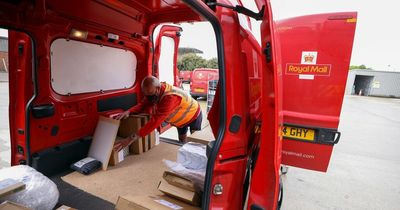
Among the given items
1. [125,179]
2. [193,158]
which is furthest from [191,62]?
[193,158]

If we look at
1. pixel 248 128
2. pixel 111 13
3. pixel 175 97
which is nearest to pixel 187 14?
pixel 111 13

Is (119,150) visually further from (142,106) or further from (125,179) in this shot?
(142,106)

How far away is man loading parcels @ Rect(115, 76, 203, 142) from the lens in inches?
104

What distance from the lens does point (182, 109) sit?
3156 millimetres

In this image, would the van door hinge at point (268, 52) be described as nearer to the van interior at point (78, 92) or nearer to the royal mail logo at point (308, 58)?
the royal mail logo at point (308, 58)

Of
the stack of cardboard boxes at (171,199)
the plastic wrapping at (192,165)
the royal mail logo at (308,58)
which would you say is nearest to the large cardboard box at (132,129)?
the plastic wrapping at (192,165)

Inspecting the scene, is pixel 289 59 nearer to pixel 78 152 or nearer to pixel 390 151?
pixel 78 152

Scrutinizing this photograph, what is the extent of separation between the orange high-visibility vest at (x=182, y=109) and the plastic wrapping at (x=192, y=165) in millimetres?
1159

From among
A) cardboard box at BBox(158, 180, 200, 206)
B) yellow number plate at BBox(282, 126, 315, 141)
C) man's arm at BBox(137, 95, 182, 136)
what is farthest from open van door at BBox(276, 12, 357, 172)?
man's arm at BBox(137, 95, 182, 136)

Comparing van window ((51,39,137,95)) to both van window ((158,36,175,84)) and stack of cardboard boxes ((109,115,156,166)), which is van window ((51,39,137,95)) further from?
van window ((158,36,175,84))

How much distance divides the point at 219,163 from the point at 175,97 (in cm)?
168

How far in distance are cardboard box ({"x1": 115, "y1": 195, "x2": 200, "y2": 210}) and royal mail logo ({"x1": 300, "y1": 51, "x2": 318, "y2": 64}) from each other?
1358 millimetres

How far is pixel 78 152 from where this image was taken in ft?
8.17

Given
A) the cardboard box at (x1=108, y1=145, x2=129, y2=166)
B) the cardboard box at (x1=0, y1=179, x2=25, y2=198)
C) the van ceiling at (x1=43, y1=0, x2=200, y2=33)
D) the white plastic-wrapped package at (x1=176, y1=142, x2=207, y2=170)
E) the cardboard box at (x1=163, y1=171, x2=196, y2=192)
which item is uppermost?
the van ceiling at (x1=43, y1=0, x2=200, y2=33)
